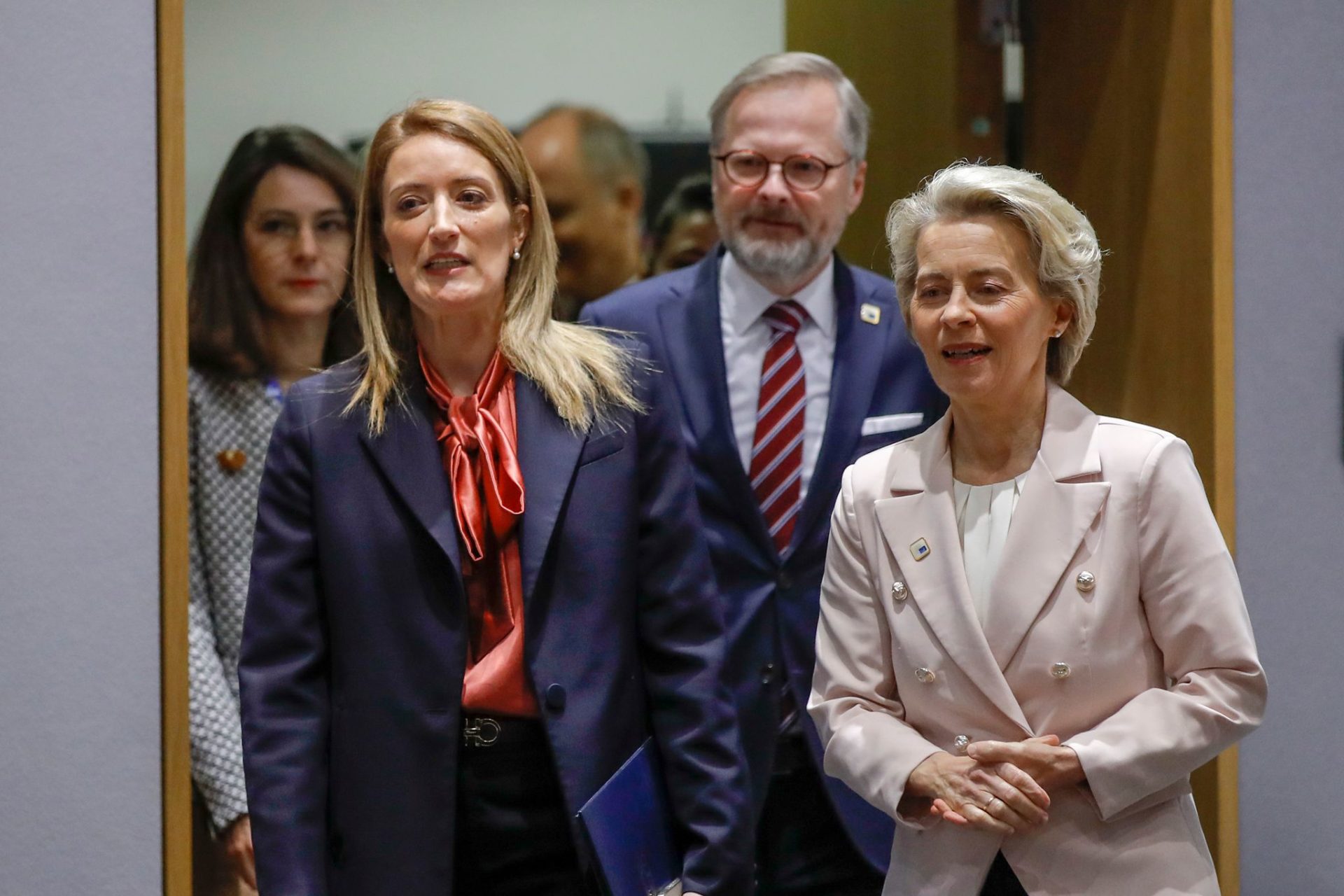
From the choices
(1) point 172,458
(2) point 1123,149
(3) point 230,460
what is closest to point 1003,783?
(1) point 172,458

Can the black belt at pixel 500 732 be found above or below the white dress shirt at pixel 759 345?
below

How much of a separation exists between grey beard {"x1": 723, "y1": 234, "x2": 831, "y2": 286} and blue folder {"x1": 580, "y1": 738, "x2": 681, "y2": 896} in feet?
3.15

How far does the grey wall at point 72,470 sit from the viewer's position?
2.49 m

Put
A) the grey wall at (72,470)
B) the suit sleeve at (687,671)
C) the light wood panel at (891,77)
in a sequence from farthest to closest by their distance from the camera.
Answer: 1. the light wood panel at (891,77)
2. the grey wall at (72,470)
3. the suit sleeve at (687,671)

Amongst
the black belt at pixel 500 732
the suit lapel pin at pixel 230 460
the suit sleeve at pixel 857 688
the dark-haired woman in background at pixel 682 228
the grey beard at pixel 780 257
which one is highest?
the dark-haired woman in background at pixel 682 228

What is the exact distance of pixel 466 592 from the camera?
2070 mm

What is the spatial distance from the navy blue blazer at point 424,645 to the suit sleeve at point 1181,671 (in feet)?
1.93

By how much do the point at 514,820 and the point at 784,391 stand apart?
988mm

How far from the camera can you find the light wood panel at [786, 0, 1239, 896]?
2.76 meters

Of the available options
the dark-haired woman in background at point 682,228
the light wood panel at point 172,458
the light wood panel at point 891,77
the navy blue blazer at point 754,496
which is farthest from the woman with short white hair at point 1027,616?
the light wood panel at point 891,77

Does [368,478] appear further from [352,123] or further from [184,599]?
[352,123]

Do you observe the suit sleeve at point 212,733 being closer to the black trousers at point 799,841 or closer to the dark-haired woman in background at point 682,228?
the black trousers at point 799,841

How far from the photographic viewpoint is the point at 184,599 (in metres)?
2.53

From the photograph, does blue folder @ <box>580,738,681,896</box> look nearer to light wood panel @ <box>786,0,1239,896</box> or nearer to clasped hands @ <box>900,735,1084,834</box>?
clasped hands @ <box>900,735,1084,834</box>
